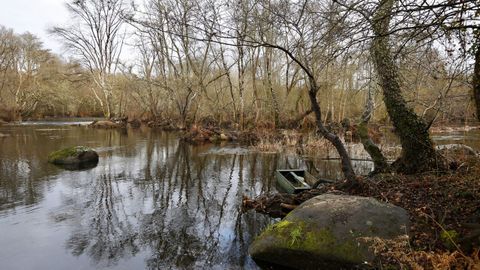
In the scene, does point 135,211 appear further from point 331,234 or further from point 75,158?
point 75,158

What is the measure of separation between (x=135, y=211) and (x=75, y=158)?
22.6 feet

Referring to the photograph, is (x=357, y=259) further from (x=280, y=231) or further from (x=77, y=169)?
(x=77, y=169)

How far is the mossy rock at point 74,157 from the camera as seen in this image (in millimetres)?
13625

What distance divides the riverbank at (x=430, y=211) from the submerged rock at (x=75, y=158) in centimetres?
830

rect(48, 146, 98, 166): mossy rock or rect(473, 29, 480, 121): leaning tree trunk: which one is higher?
rect(473, 29, 480, 121): leaning tree trunk

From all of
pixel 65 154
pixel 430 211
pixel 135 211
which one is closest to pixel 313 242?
pixel 430 211

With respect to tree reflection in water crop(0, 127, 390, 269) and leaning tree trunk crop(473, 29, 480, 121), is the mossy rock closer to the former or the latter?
tree reflection in water crop(0, 127, 390, 269)

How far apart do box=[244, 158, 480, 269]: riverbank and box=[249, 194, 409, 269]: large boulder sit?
0.29 m

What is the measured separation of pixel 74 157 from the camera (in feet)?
45.0

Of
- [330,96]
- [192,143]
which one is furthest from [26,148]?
[330,96]

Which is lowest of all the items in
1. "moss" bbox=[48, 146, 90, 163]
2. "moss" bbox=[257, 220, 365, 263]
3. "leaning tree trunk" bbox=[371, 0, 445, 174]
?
"moss" bbox=[257, 220, 365, 263]

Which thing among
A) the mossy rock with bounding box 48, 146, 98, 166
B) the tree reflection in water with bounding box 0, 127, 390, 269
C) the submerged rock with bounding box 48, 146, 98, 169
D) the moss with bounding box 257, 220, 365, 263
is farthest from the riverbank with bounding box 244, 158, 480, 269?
the mossy rock with bounding box 48, 146, 98, 166

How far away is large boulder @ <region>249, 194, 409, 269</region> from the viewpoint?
497 centimetres

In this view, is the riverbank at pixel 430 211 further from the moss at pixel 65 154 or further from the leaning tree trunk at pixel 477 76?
the moss at pixel 65 154
